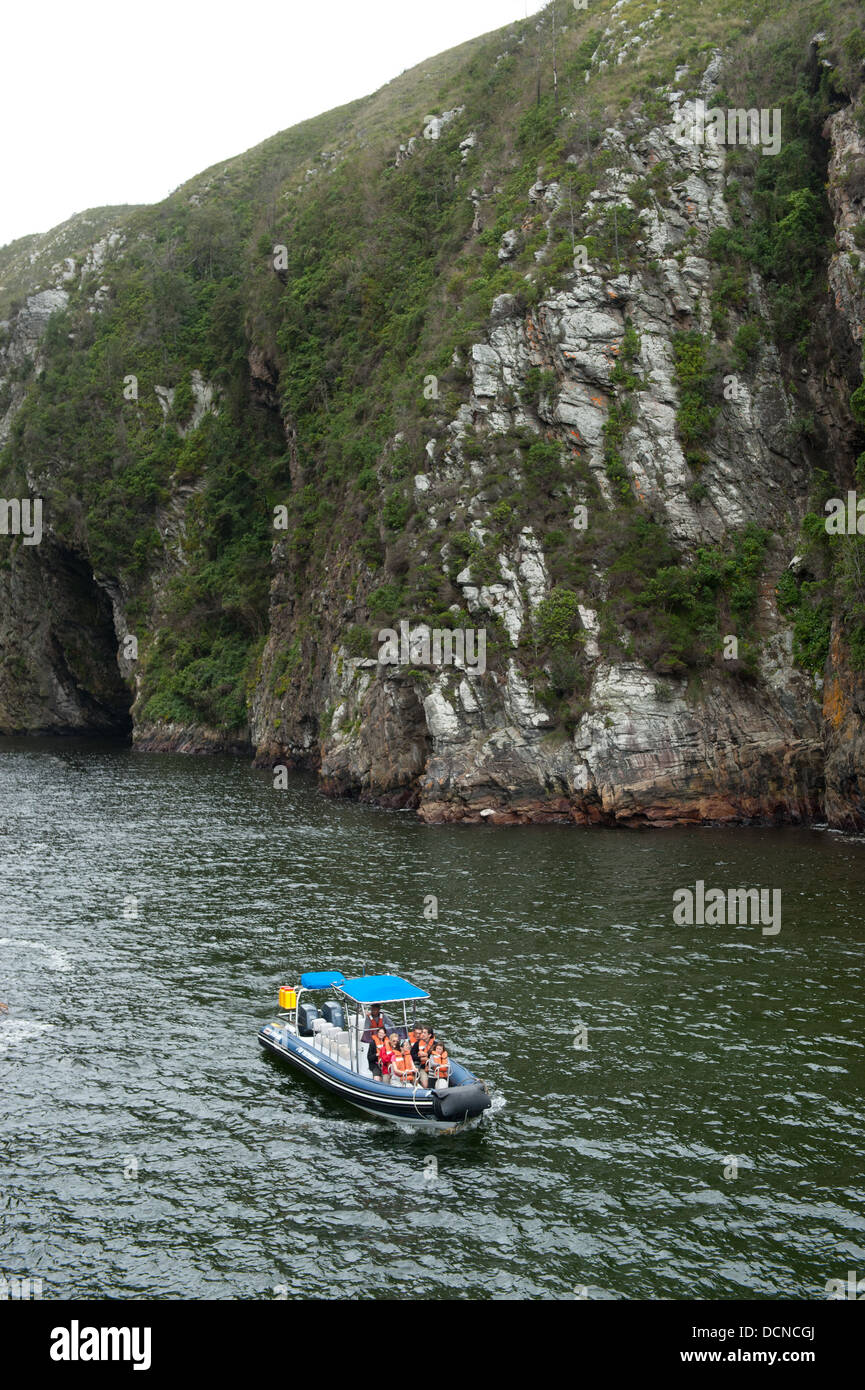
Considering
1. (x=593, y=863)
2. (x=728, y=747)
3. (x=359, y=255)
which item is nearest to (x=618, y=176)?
(x=359, y=255)

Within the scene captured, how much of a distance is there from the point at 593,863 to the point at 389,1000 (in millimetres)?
22477

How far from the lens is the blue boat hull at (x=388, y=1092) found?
25484mm

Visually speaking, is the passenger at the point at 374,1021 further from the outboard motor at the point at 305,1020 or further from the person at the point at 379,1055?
the outboard motor at the point at 305,1020

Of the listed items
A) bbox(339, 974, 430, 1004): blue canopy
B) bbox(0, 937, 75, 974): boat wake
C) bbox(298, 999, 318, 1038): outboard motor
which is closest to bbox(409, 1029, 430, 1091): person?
bbox(339, 974, 430, 1004): blue canopy

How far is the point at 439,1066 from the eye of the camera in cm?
2688

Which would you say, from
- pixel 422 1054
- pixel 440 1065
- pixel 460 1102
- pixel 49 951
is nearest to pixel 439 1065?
pixel 440 1065

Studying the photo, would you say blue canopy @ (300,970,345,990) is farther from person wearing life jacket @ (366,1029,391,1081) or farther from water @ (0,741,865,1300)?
person wearing life jacket @ (366,1029,391,1081)

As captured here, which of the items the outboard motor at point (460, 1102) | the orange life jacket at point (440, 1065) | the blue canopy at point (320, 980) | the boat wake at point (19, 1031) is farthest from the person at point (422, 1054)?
the boat wake at point (19, 1031)

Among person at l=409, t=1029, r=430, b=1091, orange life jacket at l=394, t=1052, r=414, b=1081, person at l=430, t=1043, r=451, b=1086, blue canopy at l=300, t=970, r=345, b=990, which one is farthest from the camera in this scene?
blue canopy at l=300, t=970, r=345, b=990

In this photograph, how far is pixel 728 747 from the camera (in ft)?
197

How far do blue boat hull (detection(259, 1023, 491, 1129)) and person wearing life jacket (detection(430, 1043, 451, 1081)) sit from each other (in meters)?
0.18

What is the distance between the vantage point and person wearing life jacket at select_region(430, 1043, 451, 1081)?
26734 millimetres

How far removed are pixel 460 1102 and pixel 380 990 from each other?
544 centimetres

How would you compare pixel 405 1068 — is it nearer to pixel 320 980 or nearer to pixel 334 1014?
pixel 334 1014
